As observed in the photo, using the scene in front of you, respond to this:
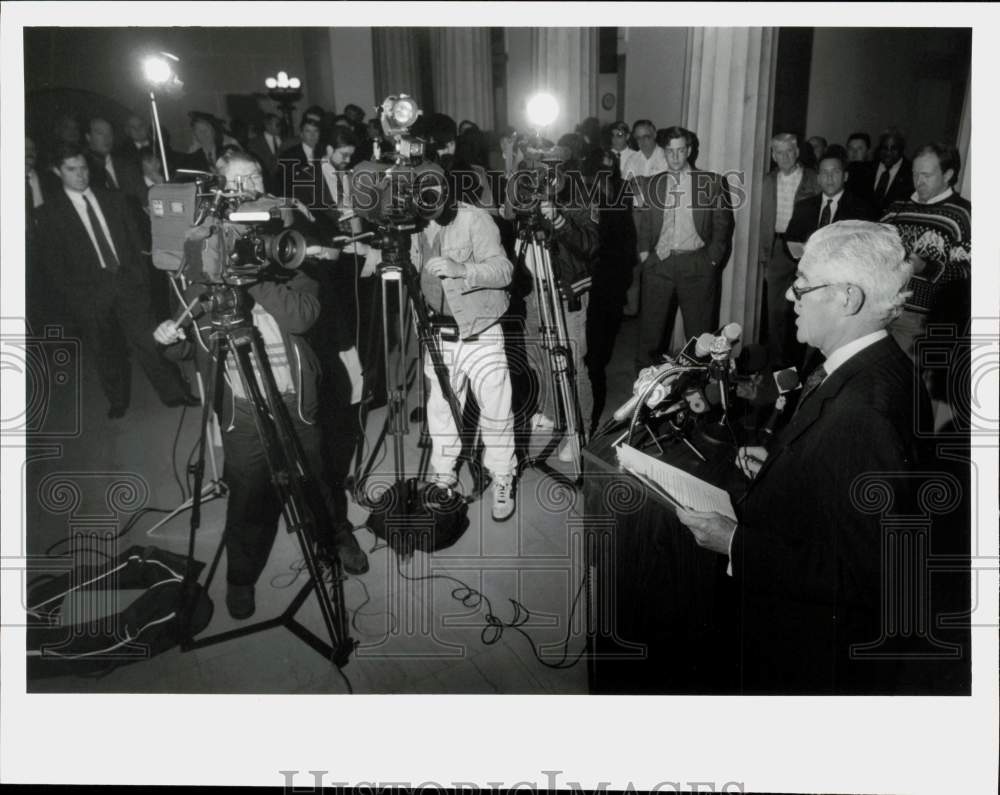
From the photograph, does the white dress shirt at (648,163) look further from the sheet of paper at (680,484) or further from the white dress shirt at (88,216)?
the white dress shirt at (88,216)

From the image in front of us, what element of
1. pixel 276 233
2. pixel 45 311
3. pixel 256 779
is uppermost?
pixel 276 233

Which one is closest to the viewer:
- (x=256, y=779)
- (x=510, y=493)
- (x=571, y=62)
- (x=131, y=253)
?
(x=256, y=779)

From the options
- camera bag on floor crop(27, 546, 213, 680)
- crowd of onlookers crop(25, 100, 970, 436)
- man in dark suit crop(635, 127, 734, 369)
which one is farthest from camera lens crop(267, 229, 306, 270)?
man in dark suit crop(635, 127, 734, 369)

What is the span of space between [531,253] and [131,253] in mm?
1692

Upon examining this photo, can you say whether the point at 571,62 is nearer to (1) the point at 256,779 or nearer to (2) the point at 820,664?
(2) the point at 820,664

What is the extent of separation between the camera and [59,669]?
2.21m

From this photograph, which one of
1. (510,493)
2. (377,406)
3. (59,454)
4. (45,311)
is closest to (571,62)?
(377,406)

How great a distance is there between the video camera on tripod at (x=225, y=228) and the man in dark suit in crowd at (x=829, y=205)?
2.09 m

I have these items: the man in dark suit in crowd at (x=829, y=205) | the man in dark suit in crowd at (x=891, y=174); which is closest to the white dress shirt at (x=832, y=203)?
the man in dark suit in crowd at (x=829, y=205)

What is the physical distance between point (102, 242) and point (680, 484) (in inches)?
96.4

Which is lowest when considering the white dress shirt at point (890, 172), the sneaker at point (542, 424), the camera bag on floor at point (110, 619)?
the camera bag on floor at point (110, 619)

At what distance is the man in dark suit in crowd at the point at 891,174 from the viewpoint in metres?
2.61

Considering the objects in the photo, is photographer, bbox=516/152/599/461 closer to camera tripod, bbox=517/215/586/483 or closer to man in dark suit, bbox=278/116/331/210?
camera tripod, bbox=517/215/586/483

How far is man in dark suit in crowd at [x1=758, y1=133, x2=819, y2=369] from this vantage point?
2.75 meters
